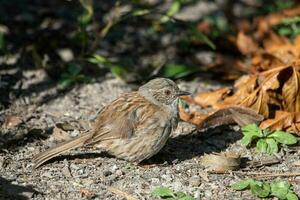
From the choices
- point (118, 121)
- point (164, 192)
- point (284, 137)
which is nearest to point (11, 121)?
point (118, 121)

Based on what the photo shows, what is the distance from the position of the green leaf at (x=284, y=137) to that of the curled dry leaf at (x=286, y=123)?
0.27 metres

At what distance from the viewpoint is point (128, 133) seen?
23.3 ft

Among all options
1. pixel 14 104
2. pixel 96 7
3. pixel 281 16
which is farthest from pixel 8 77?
pixel 281 16

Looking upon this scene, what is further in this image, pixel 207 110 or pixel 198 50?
pixel 198 50

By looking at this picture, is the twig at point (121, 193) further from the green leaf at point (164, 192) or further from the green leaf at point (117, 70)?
the green leaf at point (117, 70)

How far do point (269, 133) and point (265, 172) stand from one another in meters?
0.59

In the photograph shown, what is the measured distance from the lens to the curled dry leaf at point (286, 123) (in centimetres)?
776

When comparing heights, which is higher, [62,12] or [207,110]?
[62,12]

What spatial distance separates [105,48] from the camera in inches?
397

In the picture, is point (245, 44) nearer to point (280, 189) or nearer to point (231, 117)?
point (231, 117)

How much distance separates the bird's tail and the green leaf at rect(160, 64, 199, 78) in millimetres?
2350

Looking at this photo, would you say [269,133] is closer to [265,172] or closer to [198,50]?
[265,172]

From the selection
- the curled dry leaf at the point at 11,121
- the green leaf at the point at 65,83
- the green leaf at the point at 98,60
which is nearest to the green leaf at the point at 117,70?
the green leaf at the point at 98,60

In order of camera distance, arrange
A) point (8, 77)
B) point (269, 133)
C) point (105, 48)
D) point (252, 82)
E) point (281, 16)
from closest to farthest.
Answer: point (269, 133) < point (252, 82) < point (8, 77) < point (105, 48) < point (281, 16)
